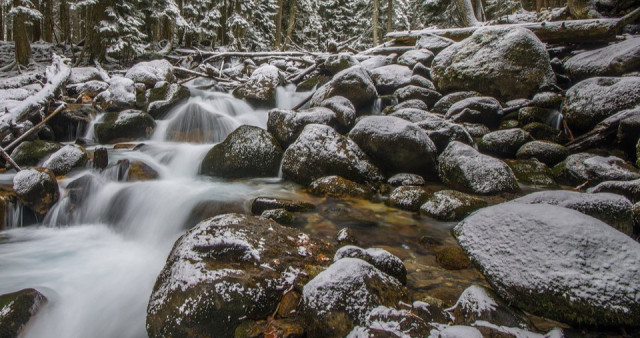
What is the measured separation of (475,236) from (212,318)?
220 cm

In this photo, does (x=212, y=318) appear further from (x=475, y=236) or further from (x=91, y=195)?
(x=91, y=195)

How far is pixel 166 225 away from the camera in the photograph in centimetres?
480

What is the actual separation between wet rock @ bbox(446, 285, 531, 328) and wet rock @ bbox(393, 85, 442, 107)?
26.3 feet

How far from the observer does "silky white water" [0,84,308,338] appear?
9.79ft

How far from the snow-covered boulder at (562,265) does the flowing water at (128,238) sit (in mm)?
588

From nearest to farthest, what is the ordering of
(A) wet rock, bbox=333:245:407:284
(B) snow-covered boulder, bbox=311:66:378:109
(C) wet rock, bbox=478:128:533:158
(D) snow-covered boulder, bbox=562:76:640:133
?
1. (A) wet rock, bbox=333:245:407:284
2. (D) snow-covered boulder, bbox=562:76:640:133
3. (C) wet rock, bbox=478:128:533:158
4. (B) snow-covered boulder, bbox=311:66:378:109

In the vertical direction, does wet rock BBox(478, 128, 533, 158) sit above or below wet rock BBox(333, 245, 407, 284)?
below

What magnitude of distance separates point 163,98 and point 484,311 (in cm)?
1032

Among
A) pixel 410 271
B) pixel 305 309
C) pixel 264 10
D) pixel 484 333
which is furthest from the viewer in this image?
pixel 264 10

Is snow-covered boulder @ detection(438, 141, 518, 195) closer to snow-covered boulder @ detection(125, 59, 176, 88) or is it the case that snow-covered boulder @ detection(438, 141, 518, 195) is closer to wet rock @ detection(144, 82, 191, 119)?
wet rock @ detection(144, 82, 191, 119)

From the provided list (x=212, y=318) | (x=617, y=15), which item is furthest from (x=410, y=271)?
(x=617, y=15)

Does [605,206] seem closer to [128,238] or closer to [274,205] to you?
[274,205]

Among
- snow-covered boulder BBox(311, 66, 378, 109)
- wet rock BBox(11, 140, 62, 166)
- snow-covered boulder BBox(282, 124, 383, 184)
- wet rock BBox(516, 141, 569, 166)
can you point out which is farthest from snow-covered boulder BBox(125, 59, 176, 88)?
wet rock BBox(516, 141, 569, 166)

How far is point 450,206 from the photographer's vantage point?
4.51 meters
